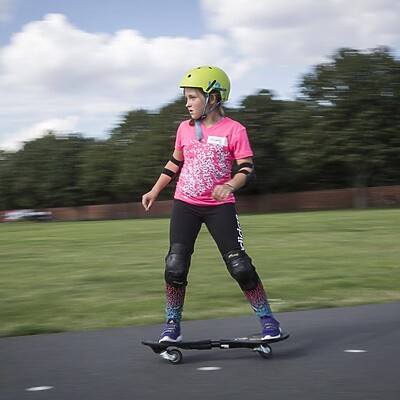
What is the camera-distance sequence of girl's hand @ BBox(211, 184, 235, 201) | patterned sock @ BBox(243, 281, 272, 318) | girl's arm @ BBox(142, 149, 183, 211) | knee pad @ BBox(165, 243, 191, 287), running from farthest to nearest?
girl's arm @ BBox(142, 149, 183, 211)
patterned sock @ BBox(243, 281, 272, 318)
knee pad @ BBox(165, 243, 191, 287)
girl's hand @ BBox(211, 184, 235, 201)

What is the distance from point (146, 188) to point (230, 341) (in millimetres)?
61746

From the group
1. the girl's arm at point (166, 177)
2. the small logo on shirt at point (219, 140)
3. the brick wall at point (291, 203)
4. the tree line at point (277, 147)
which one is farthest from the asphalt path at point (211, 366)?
the brick wall at point (291, 203)

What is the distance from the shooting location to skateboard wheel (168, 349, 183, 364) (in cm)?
470

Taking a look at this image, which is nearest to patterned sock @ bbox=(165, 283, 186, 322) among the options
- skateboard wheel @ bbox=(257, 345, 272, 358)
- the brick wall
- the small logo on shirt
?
skateboard wheel @ bbox=(257, 345, 272, 358)

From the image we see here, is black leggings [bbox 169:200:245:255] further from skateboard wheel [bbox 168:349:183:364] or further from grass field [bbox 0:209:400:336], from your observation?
grass field [bbox 0:209:400:336]

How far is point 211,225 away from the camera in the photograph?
4.87m

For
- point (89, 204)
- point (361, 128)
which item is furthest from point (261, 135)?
point (89, 204)

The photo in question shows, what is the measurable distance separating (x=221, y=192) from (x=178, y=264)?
0.58 meters

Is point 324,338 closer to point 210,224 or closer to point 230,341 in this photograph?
point 230,341

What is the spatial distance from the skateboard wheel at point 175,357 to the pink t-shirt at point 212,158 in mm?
952

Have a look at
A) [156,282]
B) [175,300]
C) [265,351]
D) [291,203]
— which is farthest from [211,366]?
[291,203]

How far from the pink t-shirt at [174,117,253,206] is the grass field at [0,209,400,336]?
206 centimetres

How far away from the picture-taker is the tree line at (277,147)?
5522cm

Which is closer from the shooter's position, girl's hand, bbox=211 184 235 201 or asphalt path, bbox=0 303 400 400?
asphalt path, bbox=0 303 400 400
